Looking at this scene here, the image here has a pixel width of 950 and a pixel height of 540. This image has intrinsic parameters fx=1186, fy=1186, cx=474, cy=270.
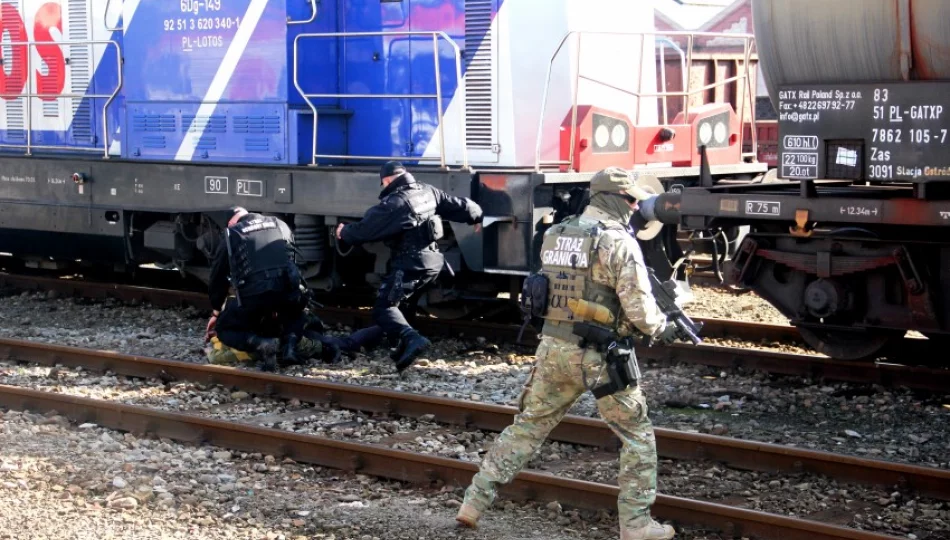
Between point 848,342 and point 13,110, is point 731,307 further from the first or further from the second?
point 13,110

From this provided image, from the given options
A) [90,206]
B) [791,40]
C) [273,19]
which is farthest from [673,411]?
[90,206]

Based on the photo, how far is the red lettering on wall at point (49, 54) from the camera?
488 inches

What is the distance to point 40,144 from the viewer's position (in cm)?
1275

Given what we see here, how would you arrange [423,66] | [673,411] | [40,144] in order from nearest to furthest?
[673,411], [423,66], [40,144]

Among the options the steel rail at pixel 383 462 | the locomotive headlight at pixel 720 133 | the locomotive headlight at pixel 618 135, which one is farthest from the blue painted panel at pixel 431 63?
the steel rail at pixel 383 462

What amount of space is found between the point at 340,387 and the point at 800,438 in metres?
3.06

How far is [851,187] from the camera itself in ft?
27.5

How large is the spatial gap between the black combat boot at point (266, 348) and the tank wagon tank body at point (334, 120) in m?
1.42

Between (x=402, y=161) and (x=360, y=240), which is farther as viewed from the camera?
(x=402, y=161)

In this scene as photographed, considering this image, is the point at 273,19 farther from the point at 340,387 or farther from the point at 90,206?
the point at 340,387

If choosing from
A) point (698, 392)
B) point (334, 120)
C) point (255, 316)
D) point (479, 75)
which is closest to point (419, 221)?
point (255, 316)

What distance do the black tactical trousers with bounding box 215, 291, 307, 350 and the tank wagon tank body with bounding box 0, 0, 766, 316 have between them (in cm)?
111

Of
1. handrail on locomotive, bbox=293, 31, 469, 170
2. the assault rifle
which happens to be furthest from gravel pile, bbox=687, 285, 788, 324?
the assault rifle

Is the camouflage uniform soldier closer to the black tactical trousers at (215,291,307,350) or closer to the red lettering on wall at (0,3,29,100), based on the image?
the black tactical trousers at (215,291,307,350)
